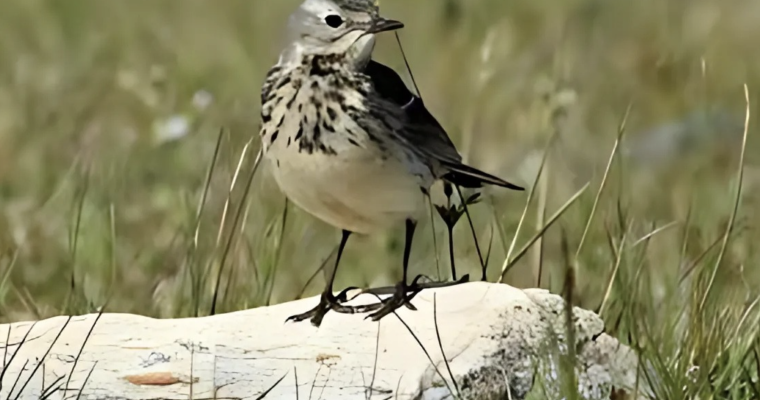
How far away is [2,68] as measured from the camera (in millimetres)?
7430

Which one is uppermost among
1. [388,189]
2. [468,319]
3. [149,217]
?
[388,189]

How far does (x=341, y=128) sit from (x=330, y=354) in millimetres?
543

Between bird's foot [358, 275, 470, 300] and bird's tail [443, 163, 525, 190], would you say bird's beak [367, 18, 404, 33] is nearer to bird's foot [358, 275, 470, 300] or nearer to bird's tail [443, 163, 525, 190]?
bird's tail [443, 163, 525, 190]

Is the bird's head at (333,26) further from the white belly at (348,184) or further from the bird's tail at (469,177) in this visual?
the bird's tail at (469,177)

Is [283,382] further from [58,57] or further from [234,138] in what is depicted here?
[58,57]

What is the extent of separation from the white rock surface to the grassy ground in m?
0.26

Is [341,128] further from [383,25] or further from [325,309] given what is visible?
[325,309]

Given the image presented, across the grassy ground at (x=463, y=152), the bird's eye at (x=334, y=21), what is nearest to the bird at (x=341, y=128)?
the bird's eye at (x=334, y=21)

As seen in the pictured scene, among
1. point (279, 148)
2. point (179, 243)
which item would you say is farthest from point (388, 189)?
point (179, 243)

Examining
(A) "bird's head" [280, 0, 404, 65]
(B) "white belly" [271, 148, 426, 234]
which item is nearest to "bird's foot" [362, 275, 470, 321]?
(B) "white belly" [271, 148, 426, 234]

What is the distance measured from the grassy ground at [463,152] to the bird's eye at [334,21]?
779 mm

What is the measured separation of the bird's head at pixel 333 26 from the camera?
358 centimetres

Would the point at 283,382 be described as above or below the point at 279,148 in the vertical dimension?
below

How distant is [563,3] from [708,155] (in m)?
2.62
